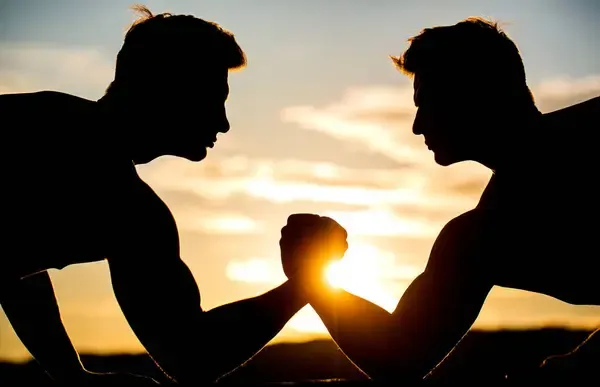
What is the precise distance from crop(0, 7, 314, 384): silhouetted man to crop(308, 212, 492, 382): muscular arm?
458 millimetres

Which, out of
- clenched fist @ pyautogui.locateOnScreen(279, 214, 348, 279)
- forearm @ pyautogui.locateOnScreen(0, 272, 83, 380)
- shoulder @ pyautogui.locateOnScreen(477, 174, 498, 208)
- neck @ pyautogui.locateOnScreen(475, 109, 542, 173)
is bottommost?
forearm @ pyautogui.locateOnScreen(0, 272, 83, 380)

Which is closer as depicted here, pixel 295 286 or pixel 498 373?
Result: pixel 498 373

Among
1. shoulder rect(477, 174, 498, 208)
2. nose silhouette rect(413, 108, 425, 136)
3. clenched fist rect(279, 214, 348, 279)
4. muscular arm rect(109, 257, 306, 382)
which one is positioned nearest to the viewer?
muscular arm rect(109, 257, 306, 382)

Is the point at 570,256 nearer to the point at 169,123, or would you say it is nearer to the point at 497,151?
the point at 497,151

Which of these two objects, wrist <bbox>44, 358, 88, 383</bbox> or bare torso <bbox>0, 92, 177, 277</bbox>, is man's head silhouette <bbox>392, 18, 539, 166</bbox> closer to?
bare torso <bbox>0, 92, 177, 277</bbox>

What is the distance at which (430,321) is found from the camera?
602 cm

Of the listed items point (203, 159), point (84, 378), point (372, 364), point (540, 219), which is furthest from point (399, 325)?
point (84, 378)

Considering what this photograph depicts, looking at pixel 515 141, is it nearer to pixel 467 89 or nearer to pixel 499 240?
pixel 467 89

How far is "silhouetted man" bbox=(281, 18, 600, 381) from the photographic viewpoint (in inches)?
233

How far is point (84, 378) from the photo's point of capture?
21.2 feet

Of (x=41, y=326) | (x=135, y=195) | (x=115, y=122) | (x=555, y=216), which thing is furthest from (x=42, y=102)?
(x=555, y=216)

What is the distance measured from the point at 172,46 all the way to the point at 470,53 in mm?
1763

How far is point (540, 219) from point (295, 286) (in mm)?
1444

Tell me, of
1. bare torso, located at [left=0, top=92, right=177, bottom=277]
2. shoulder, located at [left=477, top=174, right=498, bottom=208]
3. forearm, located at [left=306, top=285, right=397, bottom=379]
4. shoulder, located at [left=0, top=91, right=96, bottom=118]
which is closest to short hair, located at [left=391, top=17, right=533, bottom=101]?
shoulder, located at [left=477, top=174, right=498, bottom=208]
